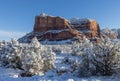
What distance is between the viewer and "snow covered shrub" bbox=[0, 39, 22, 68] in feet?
148

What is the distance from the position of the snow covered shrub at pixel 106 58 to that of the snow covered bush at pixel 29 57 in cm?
1533

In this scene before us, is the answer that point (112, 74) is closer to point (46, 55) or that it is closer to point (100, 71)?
point (100, 71)

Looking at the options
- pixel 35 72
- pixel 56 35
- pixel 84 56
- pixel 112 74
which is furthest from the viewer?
pixel 56 35

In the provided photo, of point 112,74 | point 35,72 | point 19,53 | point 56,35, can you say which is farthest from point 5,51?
point 56,35

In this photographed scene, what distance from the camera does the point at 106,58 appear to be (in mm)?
22312

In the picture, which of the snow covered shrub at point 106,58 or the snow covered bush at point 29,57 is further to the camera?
the snow covered bush at point 29,57

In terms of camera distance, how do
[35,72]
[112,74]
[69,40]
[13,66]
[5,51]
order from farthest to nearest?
[69,40], [5,51], [13,66], [35,72], [112,74]

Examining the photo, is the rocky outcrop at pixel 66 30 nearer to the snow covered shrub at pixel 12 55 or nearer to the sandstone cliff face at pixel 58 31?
the sandstone cliff face at pixel 58 31

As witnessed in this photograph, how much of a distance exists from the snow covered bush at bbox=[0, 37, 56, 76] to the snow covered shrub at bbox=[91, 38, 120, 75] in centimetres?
1533

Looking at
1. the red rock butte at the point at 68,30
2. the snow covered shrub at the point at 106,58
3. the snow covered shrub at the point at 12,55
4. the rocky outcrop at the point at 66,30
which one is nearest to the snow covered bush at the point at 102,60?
the snow covered shrub at the point at 106,58

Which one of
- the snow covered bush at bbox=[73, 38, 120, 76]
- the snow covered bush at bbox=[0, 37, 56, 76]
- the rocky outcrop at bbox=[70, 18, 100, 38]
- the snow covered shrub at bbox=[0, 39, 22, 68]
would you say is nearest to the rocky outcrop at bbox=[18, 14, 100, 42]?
the rocky outcrop at bbox=[70, 18, 100, 38]

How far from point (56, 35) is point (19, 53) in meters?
137

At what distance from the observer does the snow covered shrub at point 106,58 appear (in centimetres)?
2186

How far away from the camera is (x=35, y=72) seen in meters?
35.9
